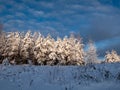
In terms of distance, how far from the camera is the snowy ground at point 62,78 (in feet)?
39.1

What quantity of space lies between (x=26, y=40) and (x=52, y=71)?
47297mm

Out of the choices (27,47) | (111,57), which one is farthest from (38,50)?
(111,57)

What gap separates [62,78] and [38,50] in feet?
158

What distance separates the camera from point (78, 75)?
14891 mm

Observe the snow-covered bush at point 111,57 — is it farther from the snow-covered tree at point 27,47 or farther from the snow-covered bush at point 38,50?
the snow-covered tree at point 27,47

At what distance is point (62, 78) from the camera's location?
1410cm

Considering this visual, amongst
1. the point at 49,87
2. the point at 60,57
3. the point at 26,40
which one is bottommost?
the point at 49,87

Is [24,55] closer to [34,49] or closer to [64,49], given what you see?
[34,49]

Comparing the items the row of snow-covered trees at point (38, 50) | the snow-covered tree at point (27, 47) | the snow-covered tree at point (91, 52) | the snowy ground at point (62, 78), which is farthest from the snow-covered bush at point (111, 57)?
the snowy ground at point (62, 78)

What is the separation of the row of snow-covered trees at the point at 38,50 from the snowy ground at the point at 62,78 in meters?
41.9

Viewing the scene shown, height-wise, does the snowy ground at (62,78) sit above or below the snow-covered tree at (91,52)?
below

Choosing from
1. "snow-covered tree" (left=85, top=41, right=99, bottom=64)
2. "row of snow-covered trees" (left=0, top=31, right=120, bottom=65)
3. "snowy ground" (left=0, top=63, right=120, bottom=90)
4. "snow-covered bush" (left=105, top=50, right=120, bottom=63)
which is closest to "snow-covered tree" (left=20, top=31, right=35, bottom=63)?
"row of snow-covered trees" (left=0, top=31, right=120, bottom=65)

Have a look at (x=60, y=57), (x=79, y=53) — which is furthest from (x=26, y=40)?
(x=79, y=53)

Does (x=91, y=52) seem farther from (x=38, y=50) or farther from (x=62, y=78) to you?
(x=62, y=78)
